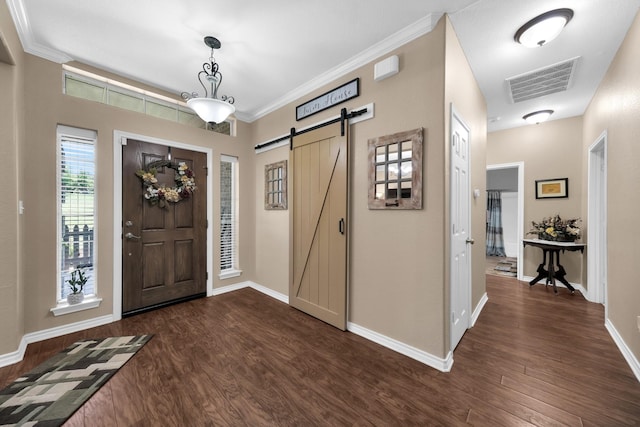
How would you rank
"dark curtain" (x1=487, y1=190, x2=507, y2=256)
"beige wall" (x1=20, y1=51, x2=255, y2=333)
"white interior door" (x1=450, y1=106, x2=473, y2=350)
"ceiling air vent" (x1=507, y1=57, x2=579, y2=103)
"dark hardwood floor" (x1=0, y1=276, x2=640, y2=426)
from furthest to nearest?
"dark curtain" (x1=487, y1=190, x2=507, y2=256)
"ceiling air vent" (x1=507, y1=57, x2=579, y2=103)
"beige wall" (x1=20, y1=51, x2=255, y2=333)
"white interior door" (x1=450, y1=106, x2=473, y2=350)
"dark hardwood floor" (x1=0, y1=276, x2=640, y2=426)

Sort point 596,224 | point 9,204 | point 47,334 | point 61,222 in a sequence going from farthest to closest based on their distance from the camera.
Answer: point 596,224, point 61,222, point 47,334, point 9,204

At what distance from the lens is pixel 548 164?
417cm

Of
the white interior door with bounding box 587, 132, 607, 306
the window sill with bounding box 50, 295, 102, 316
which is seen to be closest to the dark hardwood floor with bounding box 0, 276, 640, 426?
the window sill with bounding box 50, 295, 102, 316

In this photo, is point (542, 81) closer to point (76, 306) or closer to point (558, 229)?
point (558, 229)

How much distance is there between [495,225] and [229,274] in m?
7.17

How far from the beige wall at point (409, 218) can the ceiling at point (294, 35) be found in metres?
0.18

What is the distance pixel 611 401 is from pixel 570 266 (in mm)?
3186

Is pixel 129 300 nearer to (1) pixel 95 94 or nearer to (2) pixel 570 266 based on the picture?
(1) pixel 95 94

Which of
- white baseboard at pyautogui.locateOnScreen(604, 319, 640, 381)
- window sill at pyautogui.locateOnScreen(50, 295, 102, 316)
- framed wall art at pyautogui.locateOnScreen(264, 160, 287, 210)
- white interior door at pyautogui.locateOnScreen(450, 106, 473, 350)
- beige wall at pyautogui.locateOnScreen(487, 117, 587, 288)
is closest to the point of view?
white baseboard at pyautogui.locateOnScreen(604, 319, 640, 381)

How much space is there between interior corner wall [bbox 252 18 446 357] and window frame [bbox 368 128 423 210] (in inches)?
2.2

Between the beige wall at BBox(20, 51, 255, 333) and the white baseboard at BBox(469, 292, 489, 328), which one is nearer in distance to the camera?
the beige wall at BBox(20, 51, 255, 333)

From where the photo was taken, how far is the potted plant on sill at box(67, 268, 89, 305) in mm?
2541

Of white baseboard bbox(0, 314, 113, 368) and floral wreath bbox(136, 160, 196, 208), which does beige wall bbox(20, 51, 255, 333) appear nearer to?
white baseboard bbox(0, 314, 113, 368)

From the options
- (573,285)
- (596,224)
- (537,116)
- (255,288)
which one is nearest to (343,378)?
(255,288)
